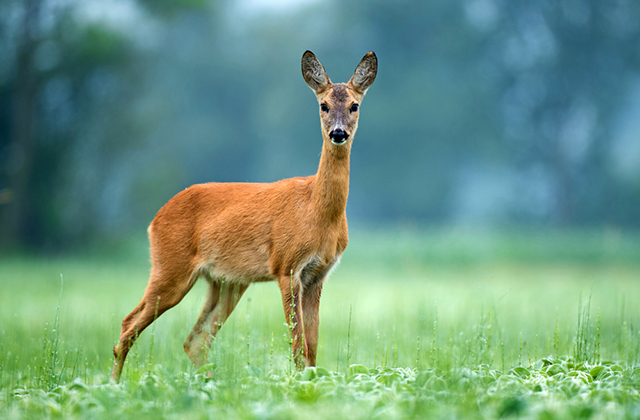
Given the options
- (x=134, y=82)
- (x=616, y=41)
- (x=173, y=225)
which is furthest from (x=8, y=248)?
(x=616, y=41)

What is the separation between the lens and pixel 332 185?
5.40 meters

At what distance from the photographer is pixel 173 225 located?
6.04 meters

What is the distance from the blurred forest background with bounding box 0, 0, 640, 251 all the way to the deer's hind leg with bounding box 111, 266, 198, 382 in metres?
13.4

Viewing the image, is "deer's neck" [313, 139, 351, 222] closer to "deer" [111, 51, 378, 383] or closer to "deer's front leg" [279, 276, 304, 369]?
"deer" [111, 51, 378, 383]

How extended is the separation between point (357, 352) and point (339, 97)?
9.68 ft

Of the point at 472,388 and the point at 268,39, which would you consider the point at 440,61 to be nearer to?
the point at 268,39

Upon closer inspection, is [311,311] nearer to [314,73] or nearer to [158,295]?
[158,295]

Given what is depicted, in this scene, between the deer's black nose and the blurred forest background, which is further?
the blurred forest background

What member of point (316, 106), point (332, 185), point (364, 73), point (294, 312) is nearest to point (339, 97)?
point (364, 73)

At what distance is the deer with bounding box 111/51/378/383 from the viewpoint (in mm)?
5336

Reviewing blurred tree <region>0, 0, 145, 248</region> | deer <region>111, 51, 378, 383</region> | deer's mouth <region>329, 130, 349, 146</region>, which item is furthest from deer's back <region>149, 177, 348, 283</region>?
blurred tree <region>0, 0, 145, 248</region>

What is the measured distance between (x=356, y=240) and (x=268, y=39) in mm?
14396

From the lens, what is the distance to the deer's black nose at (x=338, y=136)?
16.5ft

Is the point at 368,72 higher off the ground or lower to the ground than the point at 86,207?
lower
